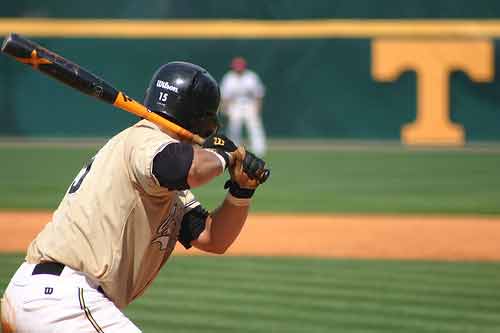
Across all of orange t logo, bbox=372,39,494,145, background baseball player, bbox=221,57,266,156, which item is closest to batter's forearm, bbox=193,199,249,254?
background baseball player, bbox=221,57,266,156

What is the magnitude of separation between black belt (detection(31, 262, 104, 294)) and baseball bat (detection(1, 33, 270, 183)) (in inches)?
24.4

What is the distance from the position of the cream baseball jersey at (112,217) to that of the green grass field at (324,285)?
2986mm

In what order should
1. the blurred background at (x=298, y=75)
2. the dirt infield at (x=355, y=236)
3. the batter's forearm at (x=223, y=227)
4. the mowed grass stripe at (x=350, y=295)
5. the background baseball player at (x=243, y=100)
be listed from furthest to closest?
the background baseball player at (x=243, y=100)
the blurred background at (x=298, y=75)
the dirt infield at (x=355, y=236)
the mowed grass stripe at (x=350, y=295)
the batter's forearm at (x=223, y=227)

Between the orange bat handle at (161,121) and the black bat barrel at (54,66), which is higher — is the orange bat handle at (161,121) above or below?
below

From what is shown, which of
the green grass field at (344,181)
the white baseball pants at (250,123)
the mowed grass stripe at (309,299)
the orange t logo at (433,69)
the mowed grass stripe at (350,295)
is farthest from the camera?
the orange t logo at (433,69)

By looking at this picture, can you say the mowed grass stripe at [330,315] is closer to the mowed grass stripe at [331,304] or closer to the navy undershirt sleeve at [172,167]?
the mowed grass stripe at [331,304]

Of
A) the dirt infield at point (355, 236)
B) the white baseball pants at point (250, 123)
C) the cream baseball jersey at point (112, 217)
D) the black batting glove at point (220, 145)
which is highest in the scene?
the white baseball pants at point (250, 123)

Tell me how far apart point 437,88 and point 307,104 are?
303 cm

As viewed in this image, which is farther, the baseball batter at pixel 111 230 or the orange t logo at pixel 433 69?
the orange t logo at pixel 433 69

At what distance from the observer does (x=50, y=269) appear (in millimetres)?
3473

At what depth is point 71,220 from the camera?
3.46m

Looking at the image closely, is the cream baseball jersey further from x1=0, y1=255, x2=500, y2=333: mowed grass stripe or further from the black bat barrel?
x1=0, y1=255, x2=500, y2=333: mowed grass stripe

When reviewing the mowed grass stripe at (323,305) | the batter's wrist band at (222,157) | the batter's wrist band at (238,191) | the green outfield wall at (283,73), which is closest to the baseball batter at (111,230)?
the batter's wrist band at (222,157)

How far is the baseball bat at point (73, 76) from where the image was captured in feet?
11.7
